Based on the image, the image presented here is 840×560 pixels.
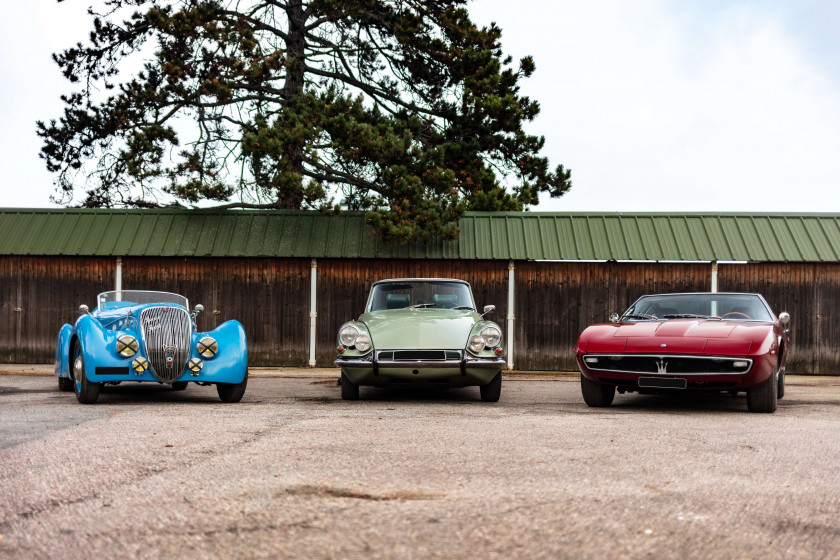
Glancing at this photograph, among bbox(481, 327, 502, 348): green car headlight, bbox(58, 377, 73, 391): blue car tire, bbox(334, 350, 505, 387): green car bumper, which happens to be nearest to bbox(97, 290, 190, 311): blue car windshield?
bbox(58, 377, 73, 391): blue car tire

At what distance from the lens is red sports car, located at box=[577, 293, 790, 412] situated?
7750 millimetres

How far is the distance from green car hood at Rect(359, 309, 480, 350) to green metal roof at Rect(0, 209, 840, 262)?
26.7 ft

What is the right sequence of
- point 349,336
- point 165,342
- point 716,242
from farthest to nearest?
point 716,242 < point 349,336 < point 165,342

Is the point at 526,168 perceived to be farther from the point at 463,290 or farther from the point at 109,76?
the point at 109,76

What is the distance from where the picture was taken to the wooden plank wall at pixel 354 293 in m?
17.5

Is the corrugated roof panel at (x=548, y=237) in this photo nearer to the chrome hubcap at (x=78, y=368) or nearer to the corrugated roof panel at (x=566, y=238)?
the corrugated roof panel at (x=566, y=238)

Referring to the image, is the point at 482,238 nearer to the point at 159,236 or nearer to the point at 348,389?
the point at 159,236

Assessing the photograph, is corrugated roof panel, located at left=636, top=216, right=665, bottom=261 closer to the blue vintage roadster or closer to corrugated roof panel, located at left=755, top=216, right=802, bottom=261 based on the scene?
corrugated roof panel, located at left=755, top=216, right=802, bottom=261

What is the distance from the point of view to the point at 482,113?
1844 centimetres

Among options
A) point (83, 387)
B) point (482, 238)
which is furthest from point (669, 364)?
point (482, 238)

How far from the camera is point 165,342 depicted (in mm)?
8938

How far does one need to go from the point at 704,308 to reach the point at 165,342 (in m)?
6.63

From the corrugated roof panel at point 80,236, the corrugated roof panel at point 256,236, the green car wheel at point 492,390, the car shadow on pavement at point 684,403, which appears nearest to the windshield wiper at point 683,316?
the car shadow on pavement at point 684,403

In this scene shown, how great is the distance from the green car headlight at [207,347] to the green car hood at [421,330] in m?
1.87
